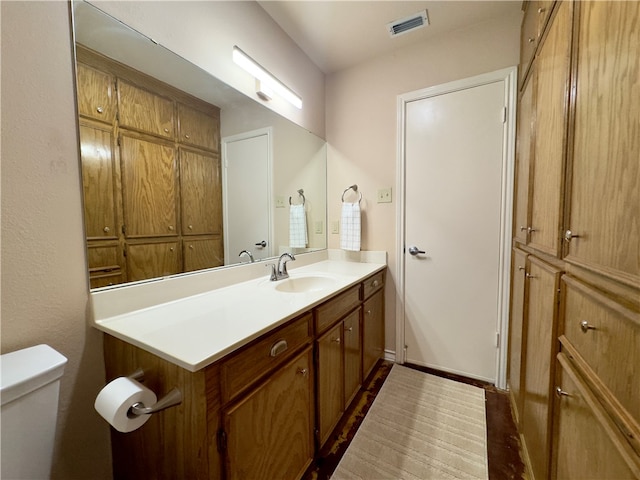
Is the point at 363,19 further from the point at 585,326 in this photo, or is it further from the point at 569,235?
the point at 585,326

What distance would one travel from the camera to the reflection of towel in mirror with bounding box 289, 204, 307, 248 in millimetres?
1983

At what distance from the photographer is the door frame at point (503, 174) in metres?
1.62

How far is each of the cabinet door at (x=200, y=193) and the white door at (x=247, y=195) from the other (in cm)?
6

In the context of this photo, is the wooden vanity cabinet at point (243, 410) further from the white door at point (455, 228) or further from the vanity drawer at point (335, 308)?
the white door at point (455, 228)

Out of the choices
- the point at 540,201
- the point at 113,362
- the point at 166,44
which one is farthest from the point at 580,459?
the point at 166,44

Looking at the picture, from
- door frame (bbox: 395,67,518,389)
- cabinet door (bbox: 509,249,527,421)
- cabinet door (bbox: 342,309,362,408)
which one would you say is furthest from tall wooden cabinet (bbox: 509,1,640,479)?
cabinet door (bbox: 342,309,362,408)

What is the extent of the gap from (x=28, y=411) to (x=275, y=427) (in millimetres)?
697

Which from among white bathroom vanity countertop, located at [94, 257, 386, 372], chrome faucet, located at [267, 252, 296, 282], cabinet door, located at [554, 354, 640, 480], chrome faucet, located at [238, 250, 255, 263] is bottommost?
cabinet door, located at [554, 354, 640, 480]

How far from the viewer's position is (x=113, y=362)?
920mm

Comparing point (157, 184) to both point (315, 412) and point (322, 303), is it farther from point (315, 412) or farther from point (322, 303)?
point (315, 412)

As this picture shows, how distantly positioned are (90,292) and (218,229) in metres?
0.61

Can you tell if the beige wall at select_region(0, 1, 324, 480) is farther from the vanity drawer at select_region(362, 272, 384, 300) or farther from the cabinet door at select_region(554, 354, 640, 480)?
the cabinet door at select_region(554, 354, 640, 480)

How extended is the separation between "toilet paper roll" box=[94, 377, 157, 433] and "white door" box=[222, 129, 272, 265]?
0.76 meters

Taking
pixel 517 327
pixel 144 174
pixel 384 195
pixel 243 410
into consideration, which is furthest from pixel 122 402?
pixel 384 195
